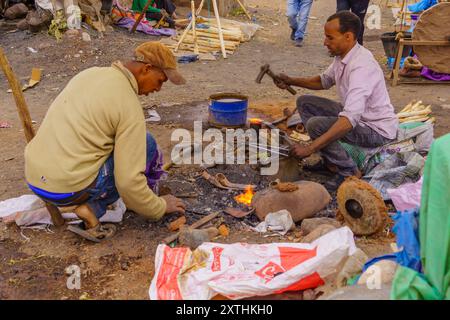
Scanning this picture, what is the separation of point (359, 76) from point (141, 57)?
2.00 meters

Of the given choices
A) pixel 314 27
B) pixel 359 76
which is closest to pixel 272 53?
pixel 314 27

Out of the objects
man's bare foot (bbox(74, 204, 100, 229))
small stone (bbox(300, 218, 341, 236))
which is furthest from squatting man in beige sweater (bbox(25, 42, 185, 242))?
small stone (bbox(300, 218, 341, 236))

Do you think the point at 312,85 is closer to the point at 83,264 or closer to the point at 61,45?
the point at 83,264

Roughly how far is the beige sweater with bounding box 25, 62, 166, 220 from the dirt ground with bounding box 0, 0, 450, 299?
508 mm

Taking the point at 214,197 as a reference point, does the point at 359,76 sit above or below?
above

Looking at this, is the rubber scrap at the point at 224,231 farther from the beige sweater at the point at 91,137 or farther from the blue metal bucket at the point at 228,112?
the blue metal bucket at the point at 228,112

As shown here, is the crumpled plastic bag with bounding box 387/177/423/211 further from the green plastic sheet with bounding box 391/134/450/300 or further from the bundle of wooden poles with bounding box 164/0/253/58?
the bundle of wooden poles with bounding box 164/0/253/58

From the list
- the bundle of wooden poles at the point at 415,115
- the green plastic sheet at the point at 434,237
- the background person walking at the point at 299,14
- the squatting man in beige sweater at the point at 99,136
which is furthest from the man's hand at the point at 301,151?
the background person walking at the point at 299,14

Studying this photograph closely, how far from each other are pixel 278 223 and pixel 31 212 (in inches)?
77.9

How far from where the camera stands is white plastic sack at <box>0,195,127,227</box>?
12.9 feet

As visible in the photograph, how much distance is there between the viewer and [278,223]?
12.8ft

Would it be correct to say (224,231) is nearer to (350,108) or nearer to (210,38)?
(350,108)

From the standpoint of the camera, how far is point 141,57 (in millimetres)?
3451

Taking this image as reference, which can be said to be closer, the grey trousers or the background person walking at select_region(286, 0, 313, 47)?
the grey trousers
